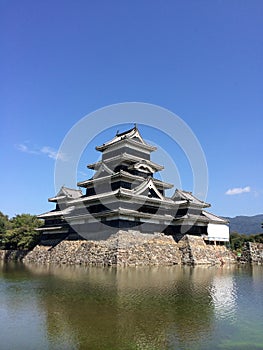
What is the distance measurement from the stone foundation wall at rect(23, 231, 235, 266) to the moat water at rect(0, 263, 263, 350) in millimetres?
10072

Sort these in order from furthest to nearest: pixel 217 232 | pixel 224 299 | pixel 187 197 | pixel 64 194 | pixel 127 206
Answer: pixel 64 194, pixel 217 232, pixel 187 197, pixel 127 206, pixel 224 299

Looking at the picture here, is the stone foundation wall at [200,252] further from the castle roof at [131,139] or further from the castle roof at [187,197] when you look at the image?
the castle roof at [131,139]

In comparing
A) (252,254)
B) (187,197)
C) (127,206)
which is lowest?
(252,254)

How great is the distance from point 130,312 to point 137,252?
16.2 metres

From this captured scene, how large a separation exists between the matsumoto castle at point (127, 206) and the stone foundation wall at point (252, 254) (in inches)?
99.2

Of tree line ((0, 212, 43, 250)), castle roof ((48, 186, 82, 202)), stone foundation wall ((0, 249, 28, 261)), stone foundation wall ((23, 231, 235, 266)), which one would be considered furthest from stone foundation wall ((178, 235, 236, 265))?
stone foundation wall ((0, 249, 28, 261))

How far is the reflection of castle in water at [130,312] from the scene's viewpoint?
7484 mm

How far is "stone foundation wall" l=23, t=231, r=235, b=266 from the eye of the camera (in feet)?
82.8

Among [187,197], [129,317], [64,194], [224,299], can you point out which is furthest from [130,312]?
[64,194]

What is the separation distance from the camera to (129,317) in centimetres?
925

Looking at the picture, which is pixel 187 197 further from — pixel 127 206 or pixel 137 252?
pixel 137 252

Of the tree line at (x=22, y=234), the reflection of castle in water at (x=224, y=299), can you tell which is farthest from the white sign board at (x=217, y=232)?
the tree line at (x=22, y=234)

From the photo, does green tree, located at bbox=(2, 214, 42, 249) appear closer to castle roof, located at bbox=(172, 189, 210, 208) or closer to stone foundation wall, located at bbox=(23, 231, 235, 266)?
stone foundation wall, located at bbox=(23, 231, 235, 266)

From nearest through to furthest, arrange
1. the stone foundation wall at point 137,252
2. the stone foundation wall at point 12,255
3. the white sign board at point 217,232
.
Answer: the stone foundation wall at point 137,252, the white sign board at point 217,232, the stone foundation wall at point 12,255
